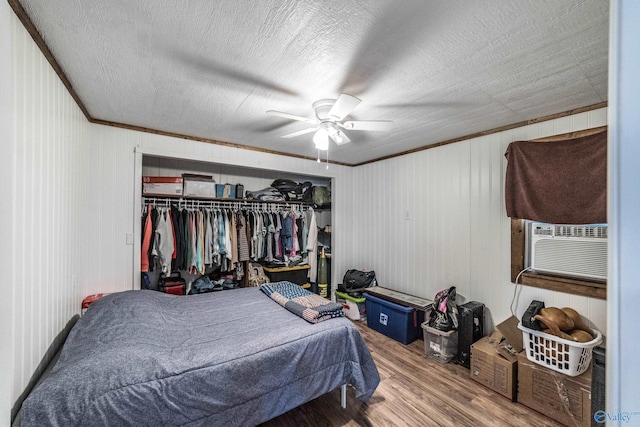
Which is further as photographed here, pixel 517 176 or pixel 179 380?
pixel 517 176

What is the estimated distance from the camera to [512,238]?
2512 mm

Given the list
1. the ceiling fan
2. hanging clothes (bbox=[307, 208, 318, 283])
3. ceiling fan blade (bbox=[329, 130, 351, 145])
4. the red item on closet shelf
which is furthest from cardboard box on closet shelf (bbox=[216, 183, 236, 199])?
ceiling fan blade (bbox=[329, 130, 351, 145])

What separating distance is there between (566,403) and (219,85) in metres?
3.38

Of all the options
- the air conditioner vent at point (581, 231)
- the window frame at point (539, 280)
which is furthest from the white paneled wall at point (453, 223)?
the air conditioner vent at point (581, 231)

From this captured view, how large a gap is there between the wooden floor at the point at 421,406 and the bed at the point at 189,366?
24cm

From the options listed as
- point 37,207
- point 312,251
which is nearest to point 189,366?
point 37,207

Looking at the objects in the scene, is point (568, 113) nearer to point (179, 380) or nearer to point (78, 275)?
point (179, 380)

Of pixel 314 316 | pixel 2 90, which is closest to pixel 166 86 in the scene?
pixel 2 90

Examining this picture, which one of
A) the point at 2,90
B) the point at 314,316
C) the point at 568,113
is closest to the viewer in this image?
the point at 2,90

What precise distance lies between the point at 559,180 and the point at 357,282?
2.55 meters

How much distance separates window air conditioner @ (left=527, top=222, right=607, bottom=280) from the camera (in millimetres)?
2068

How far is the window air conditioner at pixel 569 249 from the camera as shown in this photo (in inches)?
81.4

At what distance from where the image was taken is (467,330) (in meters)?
2.53

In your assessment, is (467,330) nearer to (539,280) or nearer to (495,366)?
Answer: (495,366)
